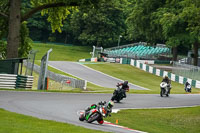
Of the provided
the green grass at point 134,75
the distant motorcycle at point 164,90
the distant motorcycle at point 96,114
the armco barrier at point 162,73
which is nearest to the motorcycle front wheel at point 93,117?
the distant motorcycle at point 96,114

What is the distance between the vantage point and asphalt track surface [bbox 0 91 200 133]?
51.9 feet

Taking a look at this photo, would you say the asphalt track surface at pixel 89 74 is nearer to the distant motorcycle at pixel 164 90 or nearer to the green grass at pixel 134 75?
the green grass at pixel 134 75

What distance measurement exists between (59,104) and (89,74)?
2935cm

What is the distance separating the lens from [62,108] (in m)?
19.5

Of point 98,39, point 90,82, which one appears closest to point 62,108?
point 90,82

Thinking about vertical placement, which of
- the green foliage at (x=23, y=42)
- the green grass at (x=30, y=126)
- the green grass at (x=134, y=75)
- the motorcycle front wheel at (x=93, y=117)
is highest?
the green foliage at (x=23, y=42)

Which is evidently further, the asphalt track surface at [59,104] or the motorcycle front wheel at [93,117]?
the asphalt track surface at [59,104]

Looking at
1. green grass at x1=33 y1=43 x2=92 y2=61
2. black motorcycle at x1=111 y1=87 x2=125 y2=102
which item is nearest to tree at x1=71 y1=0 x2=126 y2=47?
green grass at x1=33 y1=43 x2=92 y2=61

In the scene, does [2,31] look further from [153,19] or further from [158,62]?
[158,62]

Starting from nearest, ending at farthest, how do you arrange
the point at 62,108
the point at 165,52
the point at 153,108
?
the point at 62,108 < the point at 153,108 < the point at 165,52

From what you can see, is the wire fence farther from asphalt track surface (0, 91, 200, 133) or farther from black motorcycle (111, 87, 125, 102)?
black motorcycle (111, 87, 125, 102)

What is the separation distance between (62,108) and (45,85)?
963cm

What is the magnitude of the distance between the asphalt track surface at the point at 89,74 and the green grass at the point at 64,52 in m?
22.4

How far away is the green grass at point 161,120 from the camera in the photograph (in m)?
17.3
